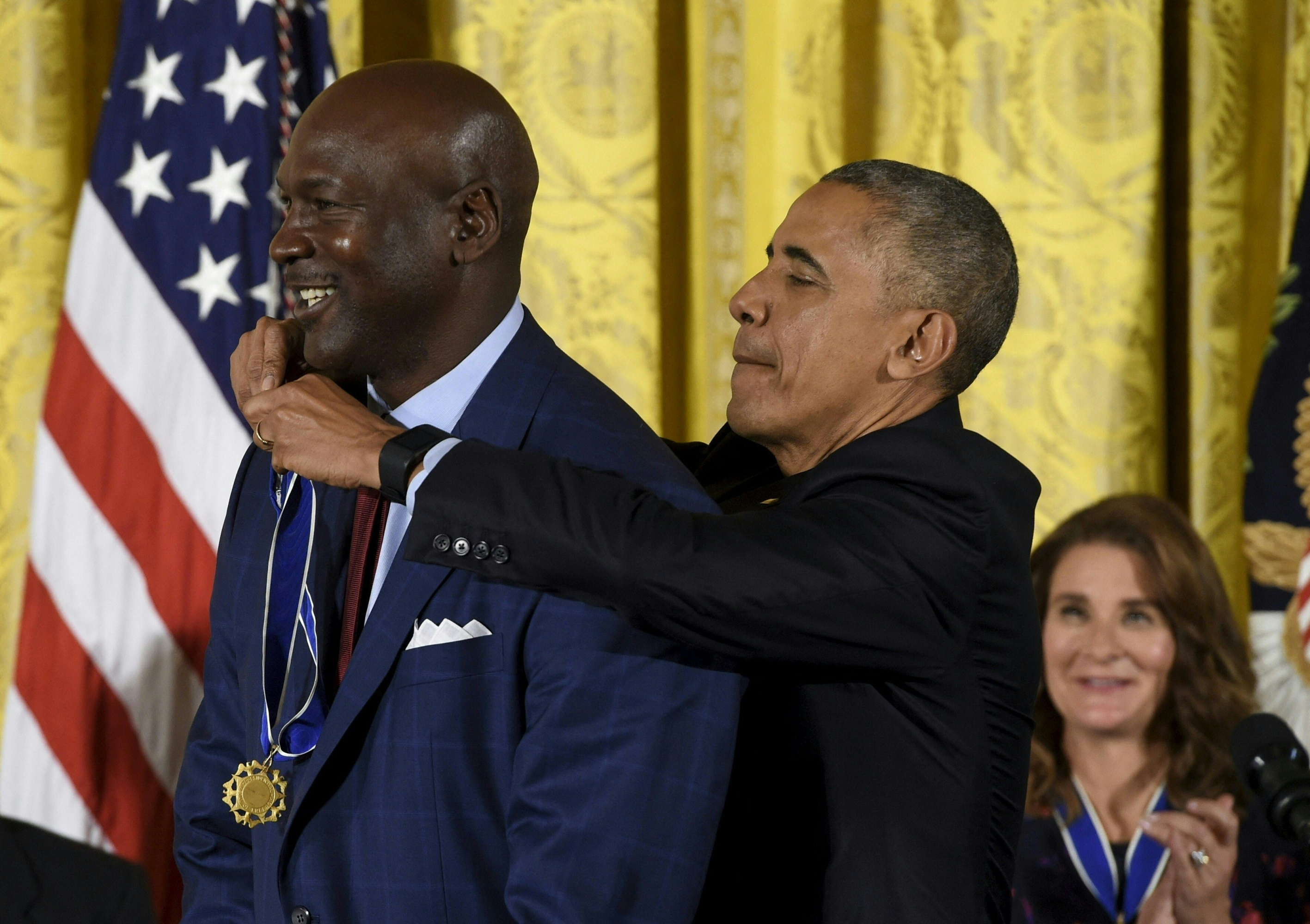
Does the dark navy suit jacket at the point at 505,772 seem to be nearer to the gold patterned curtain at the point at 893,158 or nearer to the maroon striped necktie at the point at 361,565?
the maroon striped necktie at the point at 361,565

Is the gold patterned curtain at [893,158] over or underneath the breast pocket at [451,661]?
over

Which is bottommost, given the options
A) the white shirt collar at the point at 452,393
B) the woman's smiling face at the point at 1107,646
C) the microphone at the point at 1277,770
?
the woman's smiling face at the point at 1107,646

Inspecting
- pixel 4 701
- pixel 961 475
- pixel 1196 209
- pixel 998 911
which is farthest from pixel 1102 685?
pixel 4 701

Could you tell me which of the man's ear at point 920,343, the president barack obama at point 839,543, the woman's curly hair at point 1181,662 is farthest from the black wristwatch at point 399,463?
the woman's curly hair at point 1181,662

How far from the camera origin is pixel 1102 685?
9.38ft

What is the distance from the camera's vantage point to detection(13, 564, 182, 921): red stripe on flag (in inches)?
106

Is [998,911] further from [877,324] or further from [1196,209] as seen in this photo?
[1196,209]

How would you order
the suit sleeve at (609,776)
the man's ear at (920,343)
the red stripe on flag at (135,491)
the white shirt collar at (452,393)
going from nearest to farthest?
the suit sleeve at (609,776) → the white shirt collar at (452,393) → the man's ear at (920,343) → the red stripe on flag at (135,491)

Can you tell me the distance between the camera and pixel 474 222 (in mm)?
1535

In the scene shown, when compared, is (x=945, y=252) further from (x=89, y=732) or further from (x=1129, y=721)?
(x=89, y=732)

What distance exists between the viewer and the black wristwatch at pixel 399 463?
1.38 m

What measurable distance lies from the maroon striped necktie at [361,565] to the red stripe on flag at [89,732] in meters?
1.38

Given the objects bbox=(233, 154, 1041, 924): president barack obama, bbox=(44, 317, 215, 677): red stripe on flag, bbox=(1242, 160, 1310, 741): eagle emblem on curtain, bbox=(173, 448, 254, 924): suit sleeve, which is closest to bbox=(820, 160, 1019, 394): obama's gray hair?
bbox=(233, 154, 1041, 924): president barack obama

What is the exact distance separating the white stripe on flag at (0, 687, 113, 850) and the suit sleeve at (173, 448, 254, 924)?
1.14m
